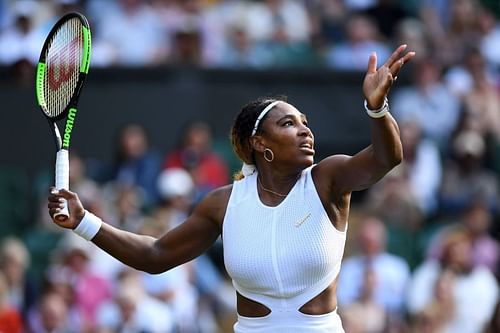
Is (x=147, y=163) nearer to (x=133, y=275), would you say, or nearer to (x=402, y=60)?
(x=133, y=275)

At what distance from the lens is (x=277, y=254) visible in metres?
5.42

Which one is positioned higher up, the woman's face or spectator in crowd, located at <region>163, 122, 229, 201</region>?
the woman's face

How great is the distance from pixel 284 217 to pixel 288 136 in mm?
348

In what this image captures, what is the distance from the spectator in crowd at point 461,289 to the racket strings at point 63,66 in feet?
14.4

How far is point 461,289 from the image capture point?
32.0ft

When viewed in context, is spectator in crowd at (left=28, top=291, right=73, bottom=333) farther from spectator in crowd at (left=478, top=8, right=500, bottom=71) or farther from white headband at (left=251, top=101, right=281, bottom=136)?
spectator in crowd at (left=478, top=8, right=500, bottom=71)

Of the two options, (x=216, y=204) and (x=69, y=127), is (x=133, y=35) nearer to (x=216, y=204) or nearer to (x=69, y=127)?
(x=69, y=127)

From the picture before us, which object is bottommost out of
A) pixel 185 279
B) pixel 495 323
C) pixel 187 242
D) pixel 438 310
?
pixel 438 310

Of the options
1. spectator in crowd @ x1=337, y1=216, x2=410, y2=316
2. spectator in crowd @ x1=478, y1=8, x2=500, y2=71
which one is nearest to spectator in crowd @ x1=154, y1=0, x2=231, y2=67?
spectator in crowd @ x1=478, y1=8, x2=500, y2=71

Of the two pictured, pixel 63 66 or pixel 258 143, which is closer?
pixel 258 143

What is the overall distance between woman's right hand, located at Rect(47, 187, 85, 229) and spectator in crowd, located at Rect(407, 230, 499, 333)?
14.7 feet

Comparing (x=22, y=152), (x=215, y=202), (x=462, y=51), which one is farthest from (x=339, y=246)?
(x=462, y=51)

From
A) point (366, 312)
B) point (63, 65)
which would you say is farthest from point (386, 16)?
point (63, 65)

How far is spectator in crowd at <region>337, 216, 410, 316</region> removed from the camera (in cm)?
989
